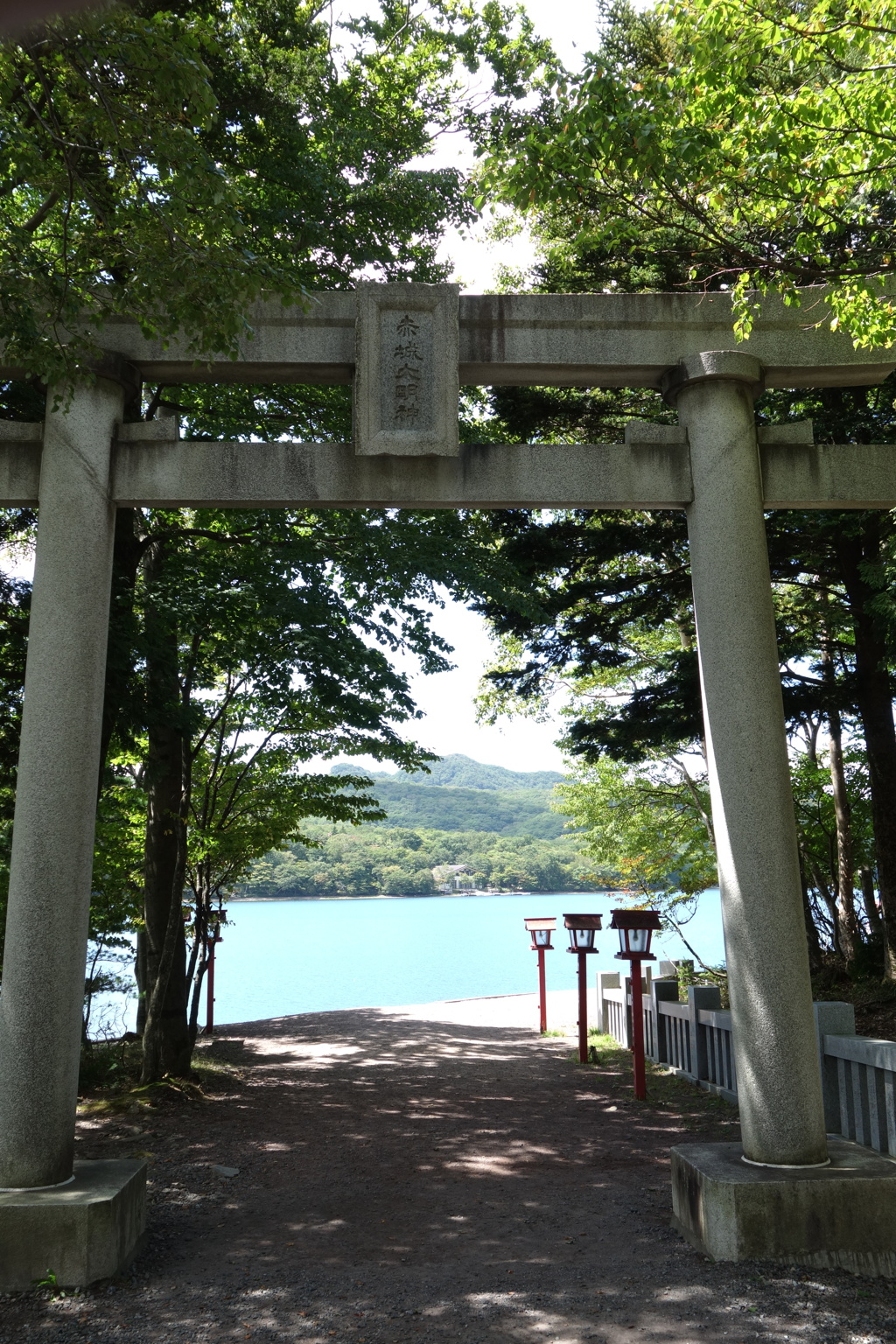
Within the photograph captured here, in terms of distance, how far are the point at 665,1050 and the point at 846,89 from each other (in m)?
9.33

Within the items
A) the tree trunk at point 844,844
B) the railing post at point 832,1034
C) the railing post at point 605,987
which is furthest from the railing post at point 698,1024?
the railing post at point 605,987

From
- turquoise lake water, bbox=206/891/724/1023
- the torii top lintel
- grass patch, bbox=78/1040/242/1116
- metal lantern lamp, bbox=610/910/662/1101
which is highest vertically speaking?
the torii top lintel

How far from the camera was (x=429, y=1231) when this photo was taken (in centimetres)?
539

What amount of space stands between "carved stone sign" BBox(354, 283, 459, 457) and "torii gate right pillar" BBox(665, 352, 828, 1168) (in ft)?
4.73

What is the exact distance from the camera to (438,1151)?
7.25 metres

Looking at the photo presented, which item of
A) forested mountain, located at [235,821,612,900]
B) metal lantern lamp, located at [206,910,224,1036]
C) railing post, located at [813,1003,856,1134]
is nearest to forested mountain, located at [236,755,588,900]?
forested mountain, located at [235,821,612,900]

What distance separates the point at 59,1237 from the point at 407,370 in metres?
4.86

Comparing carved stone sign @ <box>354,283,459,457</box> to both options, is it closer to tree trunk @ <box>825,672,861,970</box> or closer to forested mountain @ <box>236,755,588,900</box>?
tree trunk @ <box>825,672,861,970</box>

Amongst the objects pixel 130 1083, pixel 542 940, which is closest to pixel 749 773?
pixel 130 1083

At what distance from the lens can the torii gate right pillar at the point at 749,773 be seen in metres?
4.93

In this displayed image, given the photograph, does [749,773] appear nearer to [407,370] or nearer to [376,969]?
[407,370]

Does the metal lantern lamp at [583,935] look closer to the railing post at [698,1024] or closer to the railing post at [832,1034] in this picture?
the railing post at [698,1024]

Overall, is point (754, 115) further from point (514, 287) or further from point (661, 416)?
point (514, 287)

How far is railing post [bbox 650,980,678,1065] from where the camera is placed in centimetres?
1066
